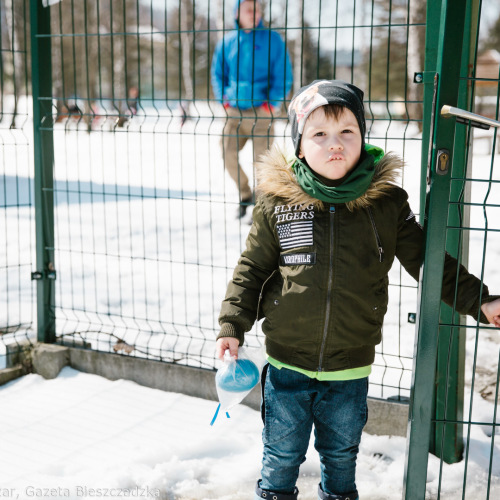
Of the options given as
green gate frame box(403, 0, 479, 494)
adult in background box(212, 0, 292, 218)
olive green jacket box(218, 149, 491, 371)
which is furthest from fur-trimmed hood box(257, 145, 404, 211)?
adult in background box(212, 0, 292, 218)

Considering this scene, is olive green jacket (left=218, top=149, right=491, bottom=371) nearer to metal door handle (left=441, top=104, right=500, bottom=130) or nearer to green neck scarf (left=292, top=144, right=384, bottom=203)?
green neck scarf (left=292, top=144, right=384, bottom=203)

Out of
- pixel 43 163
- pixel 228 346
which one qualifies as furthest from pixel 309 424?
pixel 43 163

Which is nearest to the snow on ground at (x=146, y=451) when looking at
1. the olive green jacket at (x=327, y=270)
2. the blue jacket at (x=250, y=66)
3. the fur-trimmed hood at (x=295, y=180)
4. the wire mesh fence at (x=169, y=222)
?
the wire mesh fence at (x=169, y=222)

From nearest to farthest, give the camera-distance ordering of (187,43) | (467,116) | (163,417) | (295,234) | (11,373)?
(467,116) → (295,234) → (163,417) → (11,373) → (187,43)

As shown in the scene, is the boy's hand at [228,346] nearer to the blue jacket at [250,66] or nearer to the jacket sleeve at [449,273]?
the jacket sleeve at [449,273]

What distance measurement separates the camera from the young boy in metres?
2.11

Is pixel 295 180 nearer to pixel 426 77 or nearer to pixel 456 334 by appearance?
pixel 426 77

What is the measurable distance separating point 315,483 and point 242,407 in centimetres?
81

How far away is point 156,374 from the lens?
388cm

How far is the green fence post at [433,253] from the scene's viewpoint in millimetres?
1948

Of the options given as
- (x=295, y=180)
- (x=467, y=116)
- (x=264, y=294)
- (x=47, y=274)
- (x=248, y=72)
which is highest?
(x=248, y=72)

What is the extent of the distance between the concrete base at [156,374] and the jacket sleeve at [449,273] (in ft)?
3.92

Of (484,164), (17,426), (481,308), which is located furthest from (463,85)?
(484,164)

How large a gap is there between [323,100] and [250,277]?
629 mm
